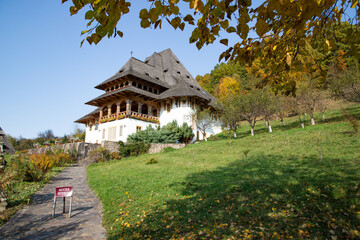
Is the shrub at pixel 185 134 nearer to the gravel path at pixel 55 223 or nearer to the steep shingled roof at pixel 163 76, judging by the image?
the steep shingled roof at pixel 163 76

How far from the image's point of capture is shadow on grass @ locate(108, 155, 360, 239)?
3.77 metres

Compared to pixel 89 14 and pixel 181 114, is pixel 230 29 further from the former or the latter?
pixel 181 114

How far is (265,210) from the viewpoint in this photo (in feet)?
15.1

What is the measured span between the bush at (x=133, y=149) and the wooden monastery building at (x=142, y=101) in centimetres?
319

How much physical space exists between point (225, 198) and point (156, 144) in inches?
658

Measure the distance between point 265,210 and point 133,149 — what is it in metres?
18.5

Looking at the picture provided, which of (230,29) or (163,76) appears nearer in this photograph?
(230,29)

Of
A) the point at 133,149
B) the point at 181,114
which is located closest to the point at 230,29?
the point at 133,149

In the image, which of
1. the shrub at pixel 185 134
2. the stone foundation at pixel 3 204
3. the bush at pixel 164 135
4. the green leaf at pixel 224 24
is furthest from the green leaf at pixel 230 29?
the shrub at pixel 185 134

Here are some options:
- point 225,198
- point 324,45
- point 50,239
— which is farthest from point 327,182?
point 50,239

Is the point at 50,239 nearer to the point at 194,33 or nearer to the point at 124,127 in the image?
the point at 194,33

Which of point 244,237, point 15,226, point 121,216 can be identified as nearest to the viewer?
point 244,237

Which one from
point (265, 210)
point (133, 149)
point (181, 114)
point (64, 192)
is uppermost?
point (181, 114)

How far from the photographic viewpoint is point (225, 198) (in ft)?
18.3
